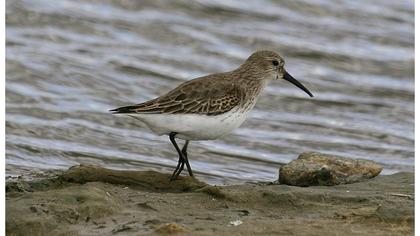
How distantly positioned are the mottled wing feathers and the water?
147 centimetres

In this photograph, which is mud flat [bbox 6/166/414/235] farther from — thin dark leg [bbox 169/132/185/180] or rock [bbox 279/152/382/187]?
rock [bbox 279/152/382/187]

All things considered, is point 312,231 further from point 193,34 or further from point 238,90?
point 193,34

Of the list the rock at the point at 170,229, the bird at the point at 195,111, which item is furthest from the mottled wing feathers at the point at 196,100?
the rock at the point at 170,229

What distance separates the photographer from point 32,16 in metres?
15.5

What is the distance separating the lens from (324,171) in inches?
315

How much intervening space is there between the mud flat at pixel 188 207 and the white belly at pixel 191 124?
1.57ft

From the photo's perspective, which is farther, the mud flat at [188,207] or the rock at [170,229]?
the mud flat at [188,207]

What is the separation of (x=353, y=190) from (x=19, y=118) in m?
5.16

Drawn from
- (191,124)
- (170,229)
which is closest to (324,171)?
(191,124)

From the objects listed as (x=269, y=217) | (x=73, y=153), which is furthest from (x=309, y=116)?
(x=269, y=217)

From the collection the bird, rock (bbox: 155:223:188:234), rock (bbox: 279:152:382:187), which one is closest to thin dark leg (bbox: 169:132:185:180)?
the bird

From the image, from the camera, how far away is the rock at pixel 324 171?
26.3 feet

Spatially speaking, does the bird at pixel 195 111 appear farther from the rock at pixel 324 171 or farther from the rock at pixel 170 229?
the rock at pixel 170 229

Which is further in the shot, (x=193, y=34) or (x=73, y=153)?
(x=193, y=34)
